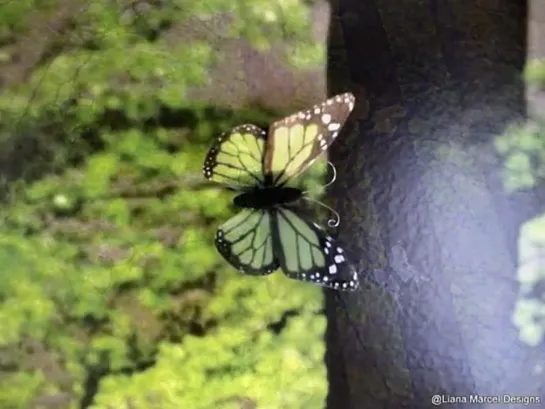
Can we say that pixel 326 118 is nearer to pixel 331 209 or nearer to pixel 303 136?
pixel 303 136

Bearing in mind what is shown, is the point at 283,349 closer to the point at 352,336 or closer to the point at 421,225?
the point at 352,336

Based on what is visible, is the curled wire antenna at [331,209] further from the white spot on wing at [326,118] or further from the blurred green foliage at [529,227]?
the blurred green foliage at [529,227]

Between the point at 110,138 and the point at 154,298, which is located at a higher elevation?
the point at 110,138

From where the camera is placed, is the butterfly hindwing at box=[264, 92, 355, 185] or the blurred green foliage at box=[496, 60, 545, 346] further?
the blurred green foliage at box=[496, 60, 545, 346]

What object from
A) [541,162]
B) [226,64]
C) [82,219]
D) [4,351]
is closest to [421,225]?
[541,162]

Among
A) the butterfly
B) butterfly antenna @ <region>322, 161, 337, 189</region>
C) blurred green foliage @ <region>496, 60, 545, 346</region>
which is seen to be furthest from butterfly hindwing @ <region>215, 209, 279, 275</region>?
blurred green foliage @ <region>496, 60, 545, 346</region>

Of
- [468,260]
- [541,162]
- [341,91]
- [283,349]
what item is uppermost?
[341,91]

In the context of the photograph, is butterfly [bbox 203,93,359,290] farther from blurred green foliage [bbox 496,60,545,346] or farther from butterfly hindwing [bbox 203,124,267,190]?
blurred green foliage [bbox 496,60,545,346]
